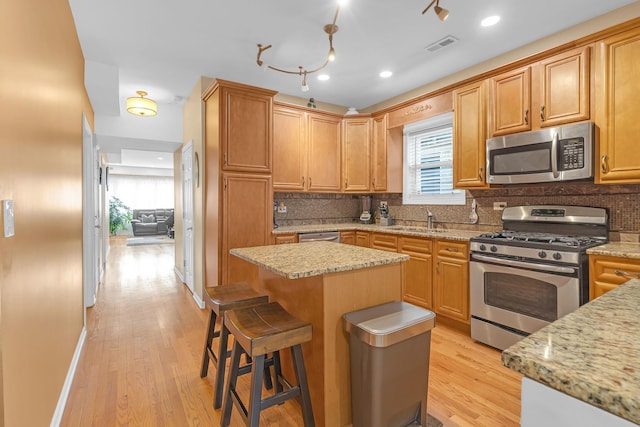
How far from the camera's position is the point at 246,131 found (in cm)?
358

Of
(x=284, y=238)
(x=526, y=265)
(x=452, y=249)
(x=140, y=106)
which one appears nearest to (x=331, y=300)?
(x=526, y=265)

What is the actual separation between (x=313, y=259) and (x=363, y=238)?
8.05 ft

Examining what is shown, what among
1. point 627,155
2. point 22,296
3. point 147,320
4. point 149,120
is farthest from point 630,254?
point 149,120

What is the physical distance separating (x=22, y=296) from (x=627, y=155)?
3.72 metres

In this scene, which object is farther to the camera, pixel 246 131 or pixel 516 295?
pixel 246 131

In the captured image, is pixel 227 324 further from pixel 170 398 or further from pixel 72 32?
pixel 72 32

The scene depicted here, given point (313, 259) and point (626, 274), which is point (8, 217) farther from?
point (626, 274)

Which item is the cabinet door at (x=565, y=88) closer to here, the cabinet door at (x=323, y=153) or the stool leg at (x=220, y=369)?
the cabinet door at (x=323, y=153)

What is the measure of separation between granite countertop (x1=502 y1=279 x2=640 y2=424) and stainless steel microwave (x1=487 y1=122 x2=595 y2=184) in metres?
2.15

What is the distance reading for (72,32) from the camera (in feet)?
8.50

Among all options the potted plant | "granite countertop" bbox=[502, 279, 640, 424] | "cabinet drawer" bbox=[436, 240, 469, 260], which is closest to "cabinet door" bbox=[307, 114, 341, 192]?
"cabinet drawer" bbox=[436, 240, 469, 260]

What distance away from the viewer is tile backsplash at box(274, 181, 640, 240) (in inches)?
103

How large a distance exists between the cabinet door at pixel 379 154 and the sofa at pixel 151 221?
9376 mm

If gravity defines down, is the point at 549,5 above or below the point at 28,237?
above
